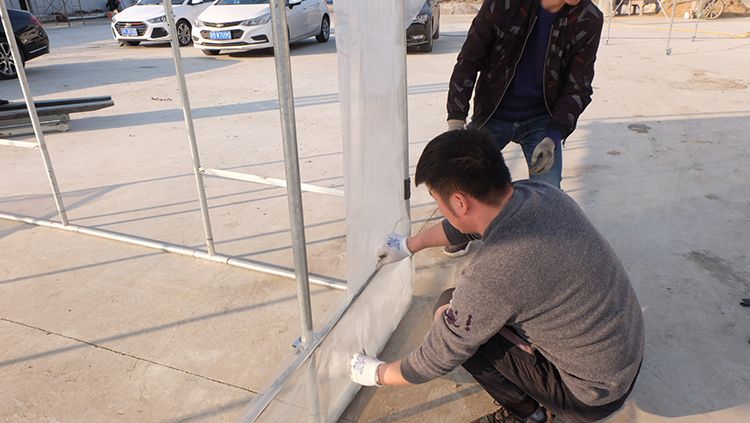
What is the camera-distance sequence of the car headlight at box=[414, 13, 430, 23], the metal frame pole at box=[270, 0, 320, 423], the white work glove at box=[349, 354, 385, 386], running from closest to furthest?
the metal frame pole at box=[270, 0, 320, 423], the white work glove at box=[349, 354, 385, 386], the car headlight at box=[414, 13, 430, 23]

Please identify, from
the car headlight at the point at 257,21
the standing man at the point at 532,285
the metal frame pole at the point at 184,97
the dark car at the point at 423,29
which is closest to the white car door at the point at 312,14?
the car headlight at the point at 257,21

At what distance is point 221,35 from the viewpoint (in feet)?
29.8

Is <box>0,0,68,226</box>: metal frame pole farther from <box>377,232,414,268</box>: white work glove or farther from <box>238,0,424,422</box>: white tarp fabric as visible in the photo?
<box>377,232,414,268</box>: white work glove

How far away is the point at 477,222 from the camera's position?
140 centimetres

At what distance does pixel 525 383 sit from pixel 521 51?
1.52 metres

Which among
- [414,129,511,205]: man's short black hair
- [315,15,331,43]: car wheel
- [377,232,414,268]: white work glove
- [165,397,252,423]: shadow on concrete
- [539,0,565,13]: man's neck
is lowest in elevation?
[165,397,252,423]: shadow on concrete

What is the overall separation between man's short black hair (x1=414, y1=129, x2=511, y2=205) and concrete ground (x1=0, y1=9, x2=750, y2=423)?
38.7 inches

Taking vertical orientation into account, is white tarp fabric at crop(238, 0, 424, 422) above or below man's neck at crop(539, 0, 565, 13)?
below

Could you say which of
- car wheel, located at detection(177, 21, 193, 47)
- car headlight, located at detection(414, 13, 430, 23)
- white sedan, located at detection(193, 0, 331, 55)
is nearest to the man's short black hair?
car headlight, located at detection(414, 13, 430, 23)

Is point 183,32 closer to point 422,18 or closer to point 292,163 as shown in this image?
point 422,18

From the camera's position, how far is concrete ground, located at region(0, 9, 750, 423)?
A: 2.00m

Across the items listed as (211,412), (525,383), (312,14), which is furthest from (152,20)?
(525,383)

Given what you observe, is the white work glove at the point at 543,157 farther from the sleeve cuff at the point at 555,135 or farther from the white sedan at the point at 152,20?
the white sedan at the point at 152,20

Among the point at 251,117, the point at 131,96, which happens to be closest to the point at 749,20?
the point at 251,117
